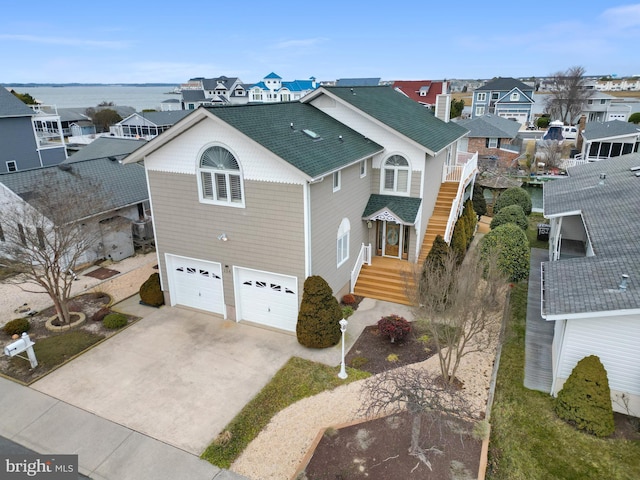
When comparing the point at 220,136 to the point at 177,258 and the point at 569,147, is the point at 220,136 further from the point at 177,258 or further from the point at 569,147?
the point at 569,147

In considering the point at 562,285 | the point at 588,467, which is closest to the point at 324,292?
the point at 562,285

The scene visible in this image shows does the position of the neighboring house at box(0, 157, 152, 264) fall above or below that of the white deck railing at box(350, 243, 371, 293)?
above

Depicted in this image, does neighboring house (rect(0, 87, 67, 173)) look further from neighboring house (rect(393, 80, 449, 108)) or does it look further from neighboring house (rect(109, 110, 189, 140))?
neighboring house (rect(393, 80, 449, 108))

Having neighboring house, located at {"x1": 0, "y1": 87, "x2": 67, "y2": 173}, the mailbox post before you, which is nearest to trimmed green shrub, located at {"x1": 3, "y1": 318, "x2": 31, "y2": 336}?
the mailbox post

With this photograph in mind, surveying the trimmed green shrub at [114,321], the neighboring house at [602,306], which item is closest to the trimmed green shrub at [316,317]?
the neighboring house at [602,306]

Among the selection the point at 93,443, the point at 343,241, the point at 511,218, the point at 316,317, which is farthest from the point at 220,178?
the point at 511,218
